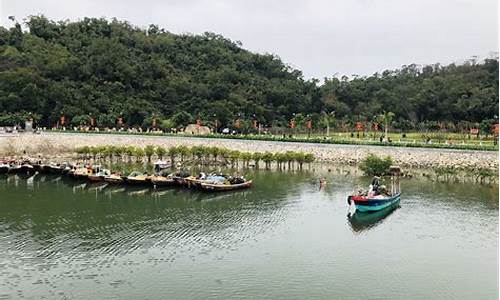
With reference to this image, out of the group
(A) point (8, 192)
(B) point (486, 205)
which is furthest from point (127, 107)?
(B) point (486, 205)

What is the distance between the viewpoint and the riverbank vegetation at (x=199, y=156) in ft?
159

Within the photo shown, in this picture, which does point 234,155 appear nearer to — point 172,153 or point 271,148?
point 271,148

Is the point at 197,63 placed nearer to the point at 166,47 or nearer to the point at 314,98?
the point at 166,47

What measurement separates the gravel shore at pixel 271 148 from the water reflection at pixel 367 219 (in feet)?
52.5

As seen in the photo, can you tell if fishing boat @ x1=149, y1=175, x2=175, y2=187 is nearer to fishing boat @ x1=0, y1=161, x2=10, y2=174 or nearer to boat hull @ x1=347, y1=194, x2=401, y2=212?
boat hull @ x1=347, y1=194, x2=401, y2=212

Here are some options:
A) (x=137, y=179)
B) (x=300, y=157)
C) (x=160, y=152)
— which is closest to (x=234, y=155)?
(x=300, y=157)

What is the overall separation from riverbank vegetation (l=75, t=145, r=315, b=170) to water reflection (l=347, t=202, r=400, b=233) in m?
17.6

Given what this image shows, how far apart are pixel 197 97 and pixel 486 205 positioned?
189 ft

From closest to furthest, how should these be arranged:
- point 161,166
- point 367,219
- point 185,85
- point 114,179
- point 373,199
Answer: point 367,219, point 373,199, point 114,179, point 161,166, point 185,85

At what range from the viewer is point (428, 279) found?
66.1ft

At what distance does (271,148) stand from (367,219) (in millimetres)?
24691

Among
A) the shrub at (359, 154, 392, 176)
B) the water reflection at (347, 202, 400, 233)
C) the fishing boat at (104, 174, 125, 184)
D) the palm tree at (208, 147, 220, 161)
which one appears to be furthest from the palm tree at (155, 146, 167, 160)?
the water reflection at (347, 202, 400, 233)

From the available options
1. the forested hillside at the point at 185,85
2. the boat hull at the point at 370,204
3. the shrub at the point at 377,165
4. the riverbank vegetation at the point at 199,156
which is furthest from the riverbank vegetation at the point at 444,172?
the forested hillside at the point at 185,85

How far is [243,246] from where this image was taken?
77.3 feet
